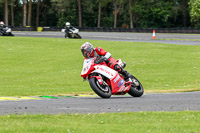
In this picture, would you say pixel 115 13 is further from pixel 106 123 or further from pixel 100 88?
pixel 106 123

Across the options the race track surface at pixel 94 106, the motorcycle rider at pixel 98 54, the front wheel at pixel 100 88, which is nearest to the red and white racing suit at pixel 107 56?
the motorcycle rider at pixel 98 54

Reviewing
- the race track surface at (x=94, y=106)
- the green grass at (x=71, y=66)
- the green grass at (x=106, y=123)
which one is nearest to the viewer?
the green grass at (x=106, y=123)

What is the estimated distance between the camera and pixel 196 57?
25.7m

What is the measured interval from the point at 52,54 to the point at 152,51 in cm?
651

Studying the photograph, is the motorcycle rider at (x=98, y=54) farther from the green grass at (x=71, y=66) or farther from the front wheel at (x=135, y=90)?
the green grass at (x=71, y=66)

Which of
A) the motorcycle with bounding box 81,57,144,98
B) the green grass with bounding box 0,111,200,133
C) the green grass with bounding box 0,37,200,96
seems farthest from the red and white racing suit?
the green grass with bounding box 0,111,200,133

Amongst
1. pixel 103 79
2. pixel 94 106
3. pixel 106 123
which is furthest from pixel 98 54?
pixel 106 123

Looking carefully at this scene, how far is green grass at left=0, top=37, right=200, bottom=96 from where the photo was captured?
52.6 feet

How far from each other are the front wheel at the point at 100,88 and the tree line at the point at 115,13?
46232mm

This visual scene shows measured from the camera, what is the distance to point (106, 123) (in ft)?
22.6

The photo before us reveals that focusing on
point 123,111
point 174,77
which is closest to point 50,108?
point 123,111

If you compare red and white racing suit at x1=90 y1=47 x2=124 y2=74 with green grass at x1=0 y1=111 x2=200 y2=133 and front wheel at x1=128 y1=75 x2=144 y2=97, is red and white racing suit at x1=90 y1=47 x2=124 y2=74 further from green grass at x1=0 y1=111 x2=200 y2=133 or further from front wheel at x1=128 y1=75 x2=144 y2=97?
green grass at x1=0 y1=111 x2=200 y2=133

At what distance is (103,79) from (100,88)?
433mm

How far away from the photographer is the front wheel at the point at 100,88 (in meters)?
10.4
